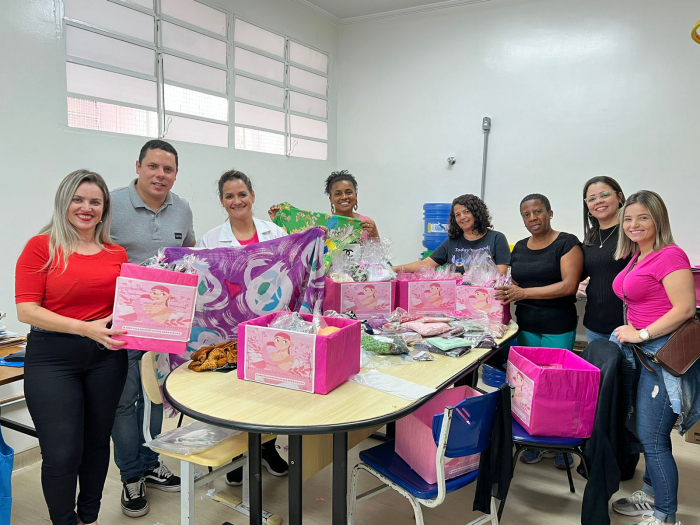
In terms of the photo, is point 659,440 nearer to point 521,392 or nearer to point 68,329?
point 521,392

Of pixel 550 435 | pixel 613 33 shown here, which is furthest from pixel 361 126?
pixel 550 435

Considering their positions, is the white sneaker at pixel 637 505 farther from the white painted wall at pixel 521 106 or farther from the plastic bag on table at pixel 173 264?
the white painted wall at pixel 521 106

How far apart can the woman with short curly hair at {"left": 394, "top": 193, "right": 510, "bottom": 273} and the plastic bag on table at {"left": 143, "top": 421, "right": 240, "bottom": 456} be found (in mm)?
1632

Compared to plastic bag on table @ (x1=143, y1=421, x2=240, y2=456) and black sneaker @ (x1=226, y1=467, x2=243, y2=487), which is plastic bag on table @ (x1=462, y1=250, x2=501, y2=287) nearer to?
plastic bag on table @ (x1=143, y1=421, x2=240, y2=456)

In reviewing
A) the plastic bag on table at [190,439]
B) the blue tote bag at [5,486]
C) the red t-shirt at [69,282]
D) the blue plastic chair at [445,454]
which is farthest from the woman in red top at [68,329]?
the blue plastic chair at [445,454]

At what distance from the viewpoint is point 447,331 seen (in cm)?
248

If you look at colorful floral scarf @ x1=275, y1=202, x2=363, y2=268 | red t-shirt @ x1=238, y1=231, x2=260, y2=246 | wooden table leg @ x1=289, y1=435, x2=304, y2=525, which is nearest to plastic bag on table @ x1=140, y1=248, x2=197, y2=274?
red t-shirt @ x1=238, y1=231, x2=260, y2=246

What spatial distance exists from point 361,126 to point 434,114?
103 centimetres

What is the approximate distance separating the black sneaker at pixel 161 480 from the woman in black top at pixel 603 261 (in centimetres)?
250

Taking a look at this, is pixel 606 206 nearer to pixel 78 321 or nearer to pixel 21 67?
pixel 78 321

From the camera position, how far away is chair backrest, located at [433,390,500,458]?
5.55ft

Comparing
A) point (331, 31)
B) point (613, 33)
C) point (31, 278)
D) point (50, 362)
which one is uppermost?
point (331, 31)

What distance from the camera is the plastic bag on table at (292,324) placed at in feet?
6.03

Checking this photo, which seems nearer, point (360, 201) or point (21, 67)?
point (21, 67)
